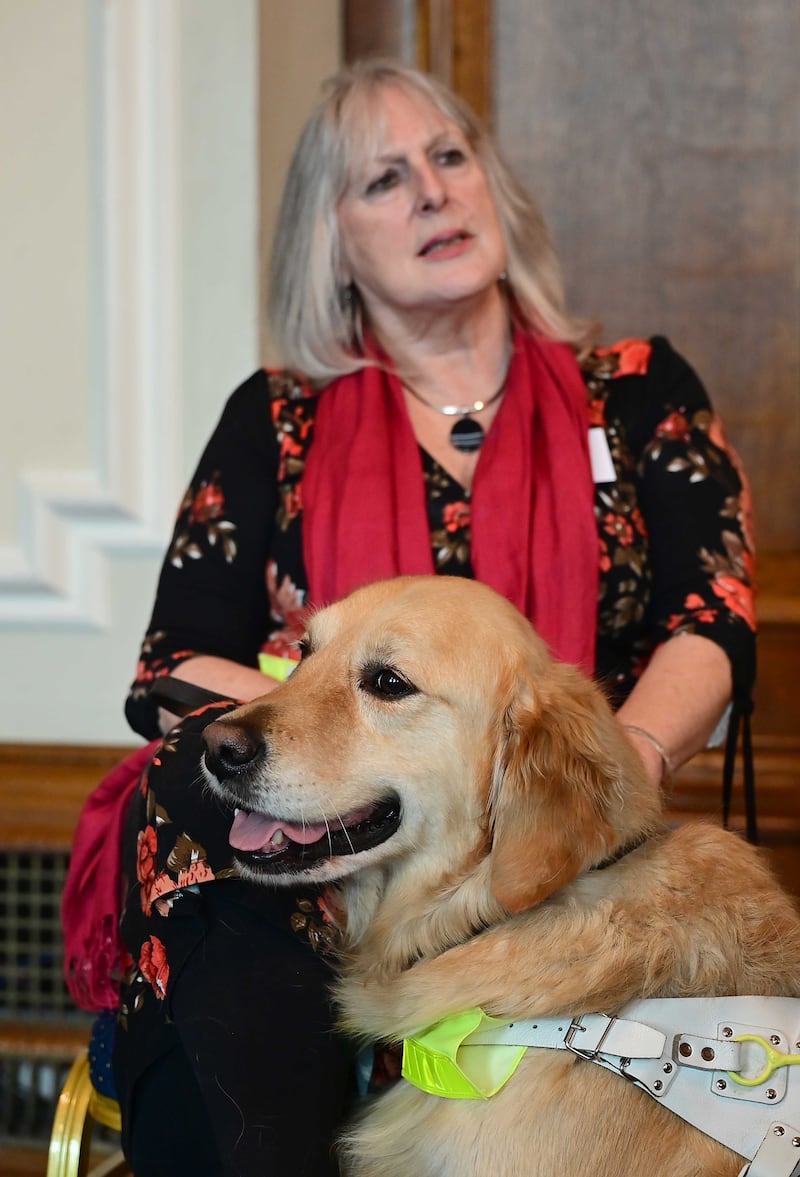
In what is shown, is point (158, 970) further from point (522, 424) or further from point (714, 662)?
point (522, 424)

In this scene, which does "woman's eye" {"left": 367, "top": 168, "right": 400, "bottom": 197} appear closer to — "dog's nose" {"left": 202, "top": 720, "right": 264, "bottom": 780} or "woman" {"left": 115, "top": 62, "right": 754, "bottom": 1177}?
"woman" {"left": 115, "top": 62, "right": 754, "bottom": 1177}

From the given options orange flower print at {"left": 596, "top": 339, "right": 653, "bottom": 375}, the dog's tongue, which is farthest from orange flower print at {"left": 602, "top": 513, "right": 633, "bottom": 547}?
the dog's tongue

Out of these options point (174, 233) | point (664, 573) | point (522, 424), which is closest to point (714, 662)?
point (664, 573)

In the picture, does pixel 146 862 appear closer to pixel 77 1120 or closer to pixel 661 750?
pixel 77 1120

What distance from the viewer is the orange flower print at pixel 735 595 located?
5.45 ft

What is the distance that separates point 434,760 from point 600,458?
690 mm

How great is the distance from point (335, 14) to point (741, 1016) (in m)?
2.19

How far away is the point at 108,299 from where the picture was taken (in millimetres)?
2367

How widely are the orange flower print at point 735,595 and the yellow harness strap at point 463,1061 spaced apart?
0.73 meters

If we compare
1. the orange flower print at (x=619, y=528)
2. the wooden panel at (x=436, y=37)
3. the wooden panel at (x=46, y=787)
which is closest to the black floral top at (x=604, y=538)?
the orange flower print at (x=619, y=528)

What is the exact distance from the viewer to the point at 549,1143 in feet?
3.57

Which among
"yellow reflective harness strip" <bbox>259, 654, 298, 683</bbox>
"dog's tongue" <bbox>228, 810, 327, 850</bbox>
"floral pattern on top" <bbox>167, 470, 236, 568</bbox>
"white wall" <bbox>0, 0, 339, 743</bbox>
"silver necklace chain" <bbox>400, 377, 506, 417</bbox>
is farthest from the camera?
"white wall" <bbox>0, 0, 339, 743</bbox>

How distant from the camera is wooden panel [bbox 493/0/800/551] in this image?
2516 mm

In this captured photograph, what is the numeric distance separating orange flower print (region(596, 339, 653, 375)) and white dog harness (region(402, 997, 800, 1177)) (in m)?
1.00
